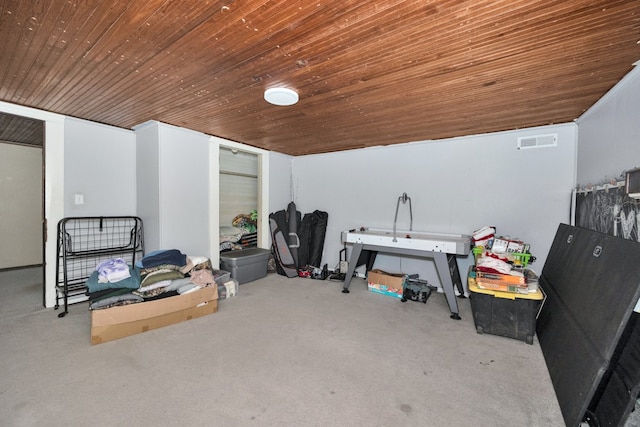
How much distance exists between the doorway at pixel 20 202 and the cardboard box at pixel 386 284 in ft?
17.4

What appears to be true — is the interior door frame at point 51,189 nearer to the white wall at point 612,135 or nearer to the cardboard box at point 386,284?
the cardboard box at point 386,284

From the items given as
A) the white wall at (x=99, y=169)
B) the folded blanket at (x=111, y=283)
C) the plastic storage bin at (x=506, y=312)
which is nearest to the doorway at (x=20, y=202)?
the white wall at (x=99, y=169)

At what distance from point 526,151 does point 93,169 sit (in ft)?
17.9

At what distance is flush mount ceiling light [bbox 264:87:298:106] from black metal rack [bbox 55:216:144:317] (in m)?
2.57

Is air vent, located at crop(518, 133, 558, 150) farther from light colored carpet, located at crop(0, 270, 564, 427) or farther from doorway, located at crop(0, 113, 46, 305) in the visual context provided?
doorway, located at crop(0, 113, 46, 305)

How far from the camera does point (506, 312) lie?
2469 millimetres

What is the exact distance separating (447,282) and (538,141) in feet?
6.81

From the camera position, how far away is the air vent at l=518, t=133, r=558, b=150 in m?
3.17

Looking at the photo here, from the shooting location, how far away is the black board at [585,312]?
1.44m

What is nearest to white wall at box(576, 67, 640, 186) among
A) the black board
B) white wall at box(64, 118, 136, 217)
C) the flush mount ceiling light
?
→ the black board

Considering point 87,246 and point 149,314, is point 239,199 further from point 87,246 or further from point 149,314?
point 149,314

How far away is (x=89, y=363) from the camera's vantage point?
6.59 feet

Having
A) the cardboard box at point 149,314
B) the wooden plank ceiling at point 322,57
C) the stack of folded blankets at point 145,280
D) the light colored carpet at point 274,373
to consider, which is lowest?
the light colored carpet at point 274,373

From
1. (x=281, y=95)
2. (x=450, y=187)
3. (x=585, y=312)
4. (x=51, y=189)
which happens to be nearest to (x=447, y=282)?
(x=585, y=312)
